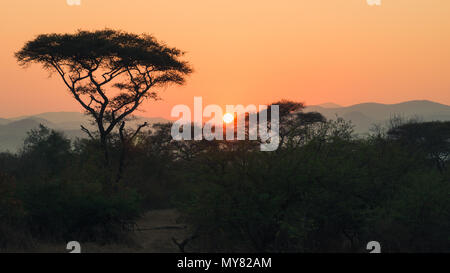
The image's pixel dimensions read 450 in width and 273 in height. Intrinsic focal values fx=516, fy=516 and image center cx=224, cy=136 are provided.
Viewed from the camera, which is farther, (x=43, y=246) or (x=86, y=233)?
(x=86, y=233)

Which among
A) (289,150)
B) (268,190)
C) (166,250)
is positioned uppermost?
(289,150)

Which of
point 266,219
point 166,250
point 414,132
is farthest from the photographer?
point 414,132

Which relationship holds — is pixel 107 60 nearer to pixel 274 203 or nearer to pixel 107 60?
pixel 107 60

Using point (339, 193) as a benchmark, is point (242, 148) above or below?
above

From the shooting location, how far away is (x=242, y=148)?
18.0m

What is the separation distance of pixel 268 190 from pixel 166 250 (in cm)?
681

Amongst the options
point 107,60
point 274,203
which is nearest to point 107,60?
point 107,60

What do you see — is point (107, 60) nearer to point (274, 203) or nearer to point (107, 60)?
point (107, 60)

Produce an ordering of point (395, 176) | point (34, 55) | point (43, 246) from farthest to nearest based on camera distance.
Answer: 1. point (34, 55)
2. point (395, 176)
3. point (43, 246)

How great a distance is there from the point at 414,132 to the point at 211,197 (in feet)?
137

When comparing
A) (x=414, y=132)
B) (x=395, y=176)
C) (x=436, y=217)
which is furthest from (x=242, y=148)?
(x=414, y=132)

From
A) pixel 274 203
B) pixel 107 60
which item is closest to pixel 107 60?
pixel 107 60

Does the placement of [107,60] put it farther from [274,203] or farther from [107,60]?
[274,203]

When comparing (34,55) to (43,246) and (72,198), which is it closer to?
(72,198)
